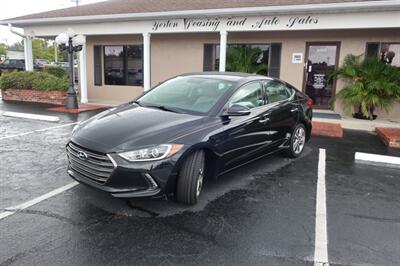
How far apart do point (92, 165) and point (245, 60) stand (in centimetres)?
866

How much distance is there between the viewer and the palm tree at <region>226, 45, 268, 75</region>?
11367 millimetres

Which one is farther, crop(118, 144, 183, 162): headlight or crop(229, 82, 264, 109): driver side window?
crop(229, 82, 264, 109): driver side window

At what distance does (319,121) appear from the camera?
977 centimetres

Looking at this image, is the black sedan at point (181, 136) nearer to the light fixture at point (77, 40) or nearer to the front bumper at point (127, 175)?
the front bumper at point (127, 175)

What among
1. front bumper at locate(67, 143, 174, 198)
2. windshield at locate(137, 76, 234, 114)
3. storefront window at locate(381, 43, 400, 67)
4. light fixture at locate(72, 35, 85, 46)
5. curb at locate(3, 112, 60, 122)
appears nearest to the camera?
front bumper at locate(67, 143, 174, 198)

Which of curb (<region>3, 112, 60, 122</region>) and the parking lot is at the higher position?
curb (<region>3, 112, 60, 122</region>)

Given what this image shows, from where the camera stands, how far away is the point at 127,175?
3.46 metres

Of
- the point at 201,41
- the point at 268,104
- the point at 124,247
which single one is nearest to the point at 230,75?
the point at 268,104

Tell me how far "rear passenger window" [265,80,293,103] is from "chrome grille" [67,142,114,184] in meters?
2.83

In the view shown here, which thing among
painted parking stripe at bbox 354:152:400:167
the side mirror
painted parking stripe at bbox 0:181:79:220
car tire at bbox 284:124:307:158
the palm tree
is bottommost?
painted parking stripe at bbox 0:181:79:220

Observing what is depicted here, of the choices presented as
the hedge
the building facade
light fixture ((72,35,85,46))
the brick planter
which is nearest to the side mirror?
the building facade

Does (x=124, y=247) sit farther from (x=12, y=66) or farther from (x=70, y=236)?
(x=12, y=66)

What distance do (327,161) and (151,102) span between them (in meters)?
3.35

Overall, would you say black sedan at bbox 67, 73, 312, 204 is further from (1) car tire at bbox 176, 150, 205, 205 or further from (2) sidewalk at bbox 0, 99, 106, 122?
(2) sidewalk at bbox 0, 99, 106, 122
